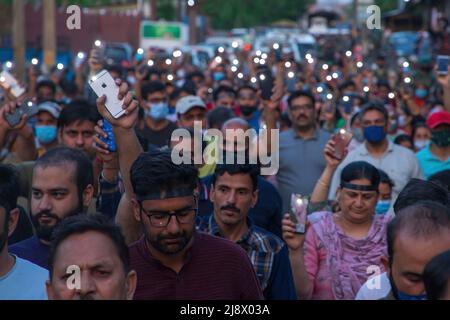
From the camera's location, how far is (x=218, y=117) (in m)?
9.39

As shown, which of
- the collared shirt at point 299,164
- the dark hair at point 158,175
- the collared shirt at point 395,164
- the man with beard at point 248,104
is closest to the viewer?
the dark hair at point 158,175

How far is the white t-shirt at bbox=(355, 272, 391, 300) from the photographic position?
14.0 ft

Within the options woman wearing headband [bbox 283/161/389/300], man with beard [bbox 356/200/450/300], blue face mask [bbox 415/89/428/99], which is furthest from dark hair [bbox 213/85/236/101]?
man with beard [bbox 356/200/450/300]

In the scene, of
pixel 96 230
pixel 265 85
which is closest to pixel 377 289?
pixel 96 230

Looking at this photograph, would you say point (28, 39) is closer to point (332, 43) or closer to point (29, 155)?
point (332, 43)

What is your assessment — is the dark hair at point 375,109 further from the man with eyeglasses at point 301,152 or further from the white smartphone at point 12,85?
the white smartphone at point 12,85

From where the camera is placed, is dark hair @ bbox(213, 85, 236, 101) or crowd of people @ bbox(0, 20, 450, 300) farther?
dark hair @ bbox(213, 85, 236, 101)

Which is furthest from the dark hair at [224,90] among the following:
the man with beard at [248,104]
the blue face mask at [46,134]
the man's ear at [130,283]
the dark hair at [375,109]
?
the man's ear at [130,283]

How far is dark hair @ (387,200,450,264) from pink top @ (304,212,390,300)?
167cm

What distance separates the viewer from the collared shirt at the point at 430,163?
358 inches

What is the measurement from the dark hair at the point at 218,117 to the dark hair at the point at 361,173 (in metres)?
2.69

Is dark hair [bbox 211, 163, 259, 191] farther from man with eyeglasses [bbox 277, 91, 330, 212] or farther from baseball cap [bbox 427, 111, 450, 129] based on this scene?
baseball cap [bbox 427, 111, 450, 129]

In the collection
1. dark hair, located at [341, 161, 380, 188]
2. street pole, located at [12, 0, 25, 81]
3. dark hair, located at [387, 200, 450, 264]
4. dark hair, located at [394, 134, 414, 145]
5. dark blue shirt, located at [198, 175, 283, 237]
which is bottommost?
dark blue shirt, located at [198, 175, 283, 237]

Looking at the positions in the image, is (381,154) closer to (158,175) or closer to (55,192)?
(55,192)
